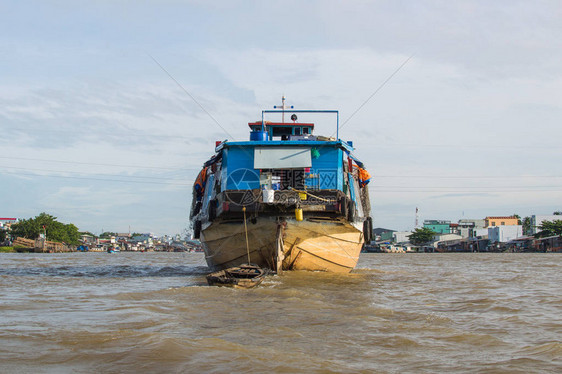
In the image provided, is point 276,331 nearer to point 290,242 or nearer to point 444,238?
point 290,242

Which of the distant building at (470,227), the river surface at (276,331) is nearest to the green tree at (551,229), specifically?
the distant building at (470,227)

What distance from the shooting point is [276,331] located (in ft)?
23.4

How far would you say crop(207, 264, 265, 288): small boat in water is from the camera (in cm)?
1187

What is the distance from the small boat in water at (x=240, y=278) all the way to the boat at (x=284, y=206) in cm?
107

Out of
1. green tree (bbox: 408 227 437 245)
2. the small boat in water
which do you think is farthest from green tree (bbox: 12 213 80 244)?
the small boat in water

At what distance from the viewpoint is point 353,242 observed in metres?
15.5

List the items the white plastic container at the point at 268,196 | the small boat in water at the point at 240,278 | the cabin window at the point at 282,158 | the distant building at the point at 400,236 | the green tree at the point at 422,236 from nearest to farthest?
1. the small boat in water at the point at 240,278
2. the white plastic container at the point at 268,196
3. the cabin window at the point at 282,158
4. the green tree at the point at 422,236
5. the distant building at the point at 400,236

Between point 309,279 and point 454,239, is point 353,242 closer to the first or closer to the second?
point 309,279

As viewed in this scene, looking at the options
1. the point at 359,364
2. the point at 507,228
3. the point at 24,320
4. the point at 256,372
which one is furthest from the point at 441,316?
the point at 507,228

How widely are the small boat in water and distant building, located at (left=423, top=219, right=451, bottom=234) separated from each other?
311ft

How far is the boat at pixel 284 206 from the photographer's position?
1335 centimetres

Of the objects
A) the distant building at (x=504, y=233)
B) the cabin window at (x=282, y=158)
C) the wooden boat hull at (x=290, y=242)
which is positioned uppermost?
the cabin window at (x=282, y=158)

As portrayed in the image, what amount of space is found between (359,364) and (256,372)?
1.08m

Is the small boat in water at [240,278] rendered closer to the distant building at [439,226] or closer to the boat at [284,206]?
the boat at [284,206]
